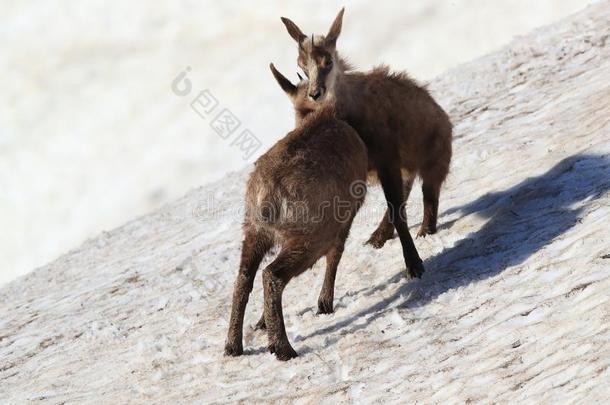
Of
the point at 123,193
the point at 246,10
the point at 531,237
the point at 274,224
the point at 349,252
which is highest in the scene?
the point at 246,10

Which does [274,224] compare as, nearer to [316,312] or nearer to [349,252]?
[316,312]

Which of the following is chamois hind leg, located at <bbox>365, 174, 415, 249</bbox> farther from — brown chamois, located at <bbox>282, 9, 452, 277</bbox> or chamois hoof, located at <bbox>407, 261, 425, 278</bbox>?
chamois hoof, located at <bbox>407, 261, 425, 278</bbox>

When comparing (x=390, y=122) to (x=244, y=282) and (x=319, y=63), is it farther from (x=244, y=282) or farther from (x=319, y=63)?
(x=244, y=282)

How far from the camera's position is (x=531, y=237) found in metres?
9.52

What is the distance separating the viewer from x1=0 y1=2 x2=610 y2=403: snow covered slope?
7391 mm

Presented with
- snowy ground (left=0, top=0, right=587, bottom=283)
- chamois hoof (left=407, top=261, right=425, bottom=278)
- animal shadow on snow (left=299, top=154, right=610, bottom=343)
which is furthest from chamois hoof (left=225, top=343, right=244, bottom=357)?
snowy ground (left=0, top=0, right=587, bottom=283)

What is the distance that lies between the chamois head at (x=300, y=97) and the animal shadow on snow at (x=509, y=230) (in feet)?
6.67

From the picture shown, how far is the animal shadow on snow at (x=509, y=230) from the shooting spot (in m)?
9.16

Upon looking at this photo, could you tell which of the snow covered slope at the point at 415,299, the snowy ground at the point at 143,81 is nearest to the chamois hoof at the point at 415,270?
the snow covered slope at the point at 415,299

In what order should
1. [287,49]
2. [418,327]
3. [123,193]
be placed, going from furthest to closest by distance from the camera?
[287,49] < [123,193] < [418,327]

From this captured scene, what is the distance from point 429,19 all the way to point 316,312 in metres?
24.8

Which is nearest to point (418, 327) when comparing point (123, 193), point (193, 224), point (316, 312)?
point (316, 312)

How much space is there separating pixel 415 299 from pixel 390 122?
2.10 meters

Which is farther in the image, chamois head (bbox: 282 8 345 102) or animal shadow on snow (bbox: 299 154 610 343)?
chamois head (bbox: 282 8 345 102)
